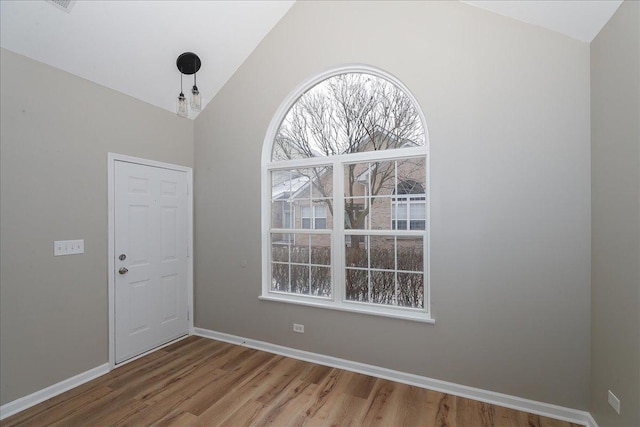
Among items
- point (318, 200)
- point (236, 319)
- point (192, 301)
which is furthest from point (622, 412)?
point (192, 301)

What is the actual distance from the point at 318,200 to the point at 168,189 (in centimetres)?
169

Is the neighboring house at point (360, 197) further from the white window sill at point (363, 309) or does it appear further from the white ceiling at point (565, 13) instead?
the white ceiling at point (565, 13)

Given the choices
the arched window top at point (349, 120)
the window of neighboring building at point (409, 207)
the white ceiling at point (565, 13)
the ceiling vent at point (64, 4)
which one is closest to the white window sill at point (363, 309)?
the window of neighboring building at point (409, 207)

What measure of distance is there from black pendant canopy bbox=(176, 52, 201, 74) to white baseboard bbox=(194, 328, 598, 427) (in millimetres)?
2840

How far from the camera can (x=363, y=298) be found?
8.95 feet

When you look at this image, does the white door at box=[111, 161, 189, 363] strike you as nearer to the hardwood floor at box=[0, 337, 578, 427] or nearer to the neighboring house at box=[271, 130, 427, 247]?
the hardwood floor at box=[0, 337, 578, 427]

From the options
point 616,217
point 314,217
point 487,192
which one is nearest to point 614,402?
point 616,217

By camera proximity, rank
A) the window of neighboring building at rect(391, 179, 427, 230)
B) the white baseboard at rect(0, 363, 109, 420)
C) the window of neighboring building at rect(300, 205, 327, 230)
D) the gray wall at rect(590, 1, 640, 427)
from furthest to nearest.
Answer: the window of neighboring building at rect(300, 205, 327, 230), the window of neighboring building at rect(391, 179, 427, 230), the white baseboard at rect(0, 363, 109, 420), the gray wall at rect(590, 1, 640, 427)

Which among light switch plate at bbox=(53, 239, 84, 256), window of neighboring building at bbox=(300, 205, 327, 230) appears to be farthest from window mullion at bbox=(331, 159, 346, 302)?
light switch plate at bbox=(53, 239, 84, 256)

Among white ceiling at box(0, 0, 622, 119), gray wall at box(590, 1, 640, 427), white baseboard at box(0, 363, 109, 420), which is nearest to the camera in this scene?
gray wall at box(590, 1, 640, 427)

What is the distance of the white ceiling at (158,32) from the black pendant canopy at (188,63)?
57 mm

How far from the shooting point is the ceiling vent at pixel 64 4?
1.99m

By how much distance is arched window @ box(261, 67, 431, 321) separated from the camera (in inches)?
99.8

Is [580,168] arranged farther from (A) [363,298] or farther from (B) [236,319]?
(B) [236,319]
